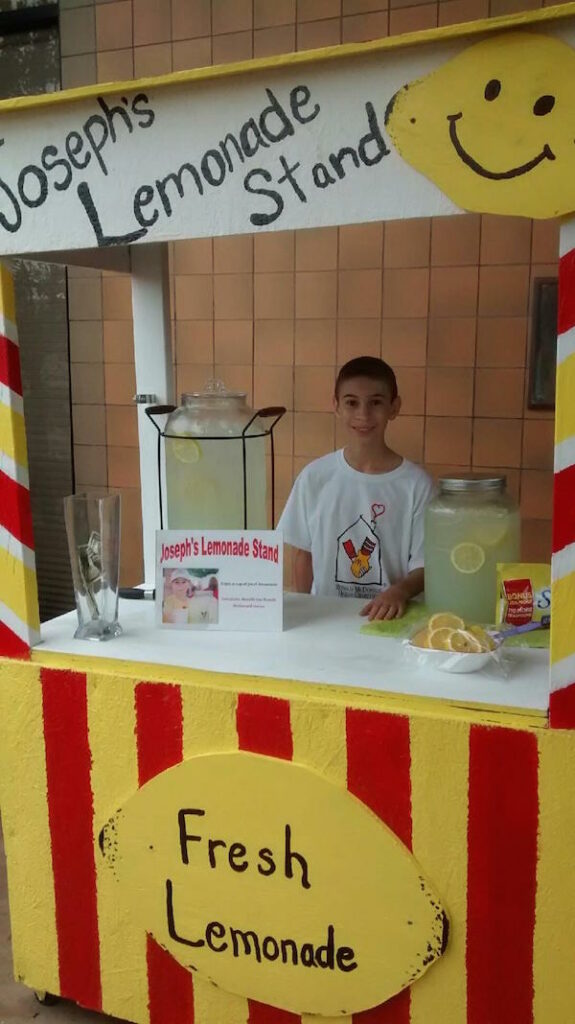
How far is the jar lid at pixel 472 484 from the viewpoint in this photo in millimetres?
1634

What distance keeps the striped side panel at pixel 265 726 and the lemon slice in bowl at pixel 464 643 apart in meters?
0.29

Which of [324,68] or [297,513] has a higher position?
[324,68]

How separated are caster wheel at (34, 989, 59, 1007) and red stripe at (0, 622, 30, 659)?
2.28 ft

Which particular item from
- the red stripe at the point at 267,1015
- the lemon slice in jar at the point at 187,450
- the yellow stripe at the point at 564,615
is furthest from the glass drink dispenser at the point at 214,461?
the red stripe at the point at 267,1015

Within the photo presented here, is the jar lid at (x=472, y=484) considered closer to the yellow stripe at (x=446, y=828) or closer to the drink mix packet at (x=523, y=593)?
the drink mix packet at (x=523, y=593)

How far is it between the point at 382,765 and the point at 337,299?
8.32 ft

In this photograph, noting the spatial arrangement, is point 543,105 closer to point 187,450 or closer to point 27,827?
point 187,450

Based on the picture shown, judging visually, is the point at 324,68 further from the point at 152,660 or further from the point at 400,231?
the point at 400,231

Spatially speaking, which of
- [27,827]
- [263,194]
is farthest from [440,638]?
[27,827]

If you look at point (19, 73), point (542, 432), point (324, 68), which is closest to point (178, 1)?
point (19, 73)

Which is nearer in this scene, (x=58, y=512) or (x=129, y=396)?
(x=129, y=396)

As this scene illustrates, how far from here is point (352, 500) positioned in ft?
7.68

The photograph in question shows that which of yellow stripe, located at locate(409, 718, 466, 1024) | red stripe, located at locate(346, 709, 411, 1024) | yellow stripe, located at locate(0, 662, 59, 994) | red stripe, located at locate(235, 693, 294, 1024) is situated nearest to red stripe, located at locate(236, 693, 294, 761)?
red stripe, located at locate(235, 693, 294, 1024)

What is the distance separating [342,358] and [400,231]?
1.79 feet
